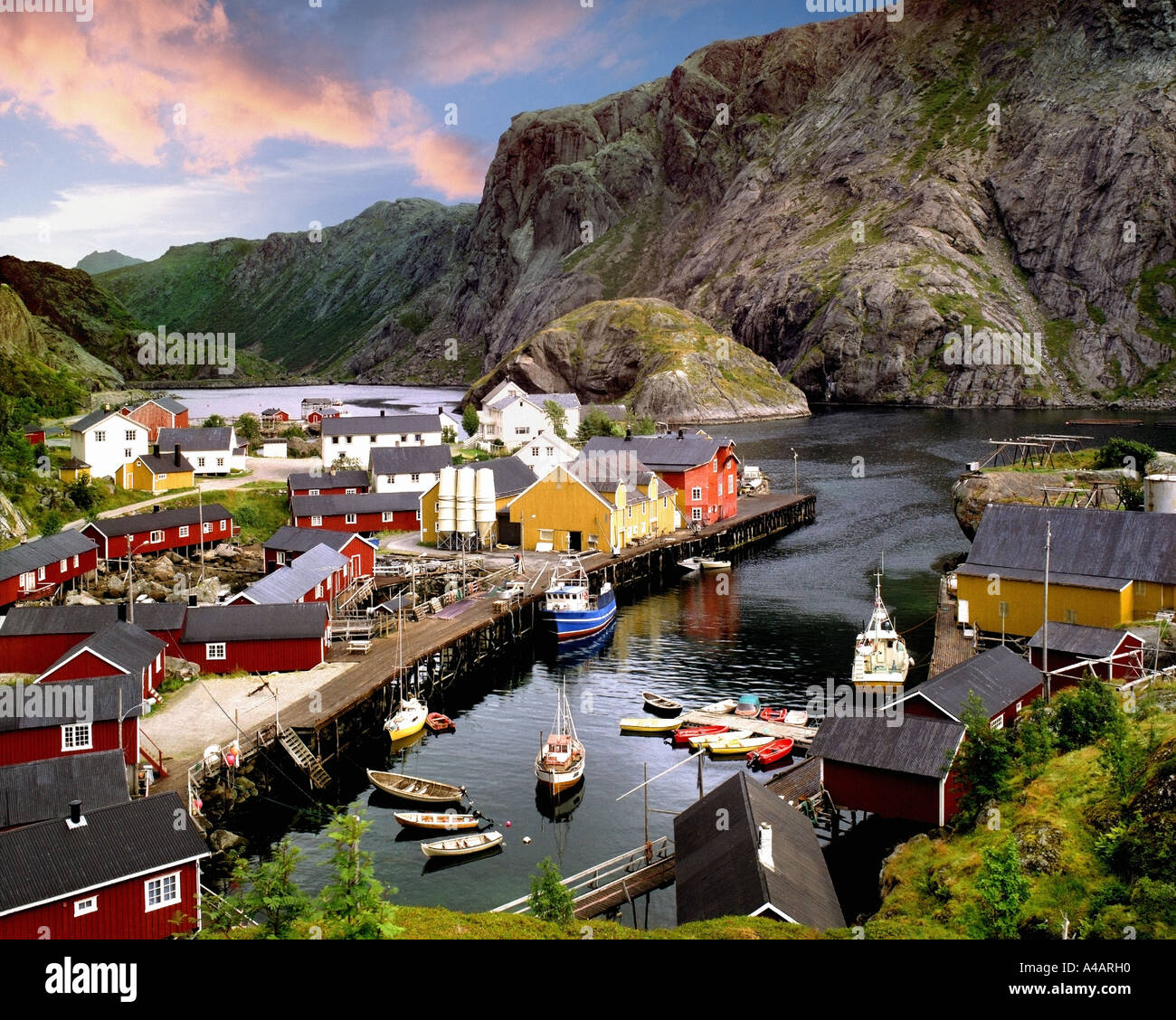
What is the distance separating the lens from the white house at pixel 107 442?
80.6 m

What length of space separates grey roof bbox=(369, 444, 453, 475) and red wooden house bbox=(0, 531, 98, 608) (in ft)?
90.4

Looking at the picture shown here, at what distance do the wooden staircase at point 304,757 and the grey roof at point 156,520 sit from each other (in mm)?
30742

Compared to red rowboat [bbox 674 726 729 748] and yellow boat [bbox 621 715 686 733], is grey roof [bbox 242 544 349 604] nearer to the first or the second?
yellow boat [bbox 621 715 686 733]

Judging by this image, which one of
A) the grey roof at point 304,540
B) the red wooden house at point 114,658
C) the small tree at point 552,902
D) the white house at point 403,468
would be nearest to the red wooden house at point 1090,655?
the small tree at point 552,902

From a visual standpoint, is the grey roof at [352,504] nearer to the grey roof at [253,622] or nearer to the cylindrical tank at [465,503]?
the cylindrical tank at [465,503]

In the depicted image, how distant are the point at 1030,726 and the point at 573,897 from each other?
1433cm

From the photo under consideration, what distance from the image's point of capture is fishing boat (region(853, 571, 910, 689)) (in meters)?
46.2

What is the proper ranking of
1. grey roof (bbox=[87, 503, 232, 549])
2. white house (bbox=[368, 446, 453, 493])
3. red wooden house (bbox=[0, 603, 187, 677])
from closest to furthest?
red wooden house (bbox=[0, 603, 187, 677])
grey roof (bbox=[87, 503, 232, 549])
white house (bbox=[368, 446, 453, 493])

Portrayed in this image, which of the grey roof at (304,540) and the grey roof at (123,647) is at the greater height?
the grey roof at (304,540)

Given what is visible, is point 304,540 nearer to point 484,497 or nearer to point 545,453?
point 484,497

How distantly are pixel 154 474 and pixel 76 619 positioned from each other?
121 feet

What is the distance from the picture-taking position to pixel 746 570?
245 ft

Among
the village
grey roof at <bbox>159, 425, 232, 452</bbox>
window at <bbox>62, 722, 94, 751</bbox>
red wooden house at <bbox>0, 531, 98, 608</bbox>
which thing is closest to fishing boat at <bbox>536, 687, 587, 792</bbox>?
the village

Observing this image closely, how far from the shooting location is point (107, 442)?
82000 mm
